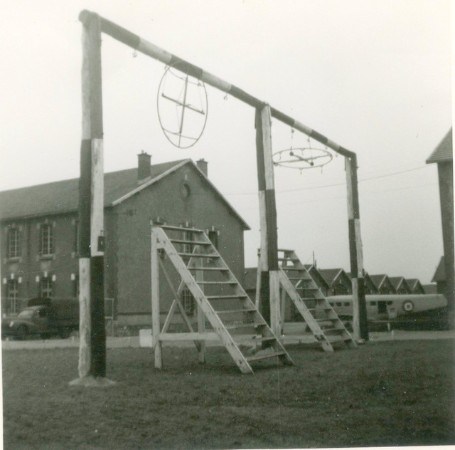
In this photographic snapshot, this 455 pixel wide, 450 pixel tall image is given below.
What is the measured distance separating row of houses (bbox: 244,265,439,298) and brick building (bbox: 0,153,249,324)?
18936 millimetres

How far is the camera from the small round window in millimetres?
20250

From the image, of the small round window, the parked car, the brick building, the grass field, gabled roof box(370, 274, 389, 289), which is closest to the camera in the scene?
the grass field

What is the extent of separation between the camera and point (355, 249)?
13.8 meters

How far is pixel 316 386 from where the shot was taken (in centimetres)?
681

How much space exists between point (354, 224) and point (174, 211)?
670 cm

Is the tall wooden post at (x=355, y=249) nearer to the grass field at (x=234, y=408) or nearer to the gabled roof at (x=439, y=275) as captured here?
the gabled roof at (x=439, y=275)

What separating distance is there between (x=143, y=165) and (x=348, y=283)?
114 feet

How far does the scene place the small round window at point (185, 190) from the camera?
20.2 meters

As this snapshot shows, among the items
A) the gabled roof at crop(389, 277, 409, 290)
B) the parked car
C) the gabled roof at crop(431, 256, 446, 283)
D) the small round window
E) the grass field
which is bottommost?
the grass field

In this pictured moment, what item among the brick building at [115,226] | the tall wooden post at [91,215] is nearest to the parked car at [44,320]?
the brick building at [115,226]

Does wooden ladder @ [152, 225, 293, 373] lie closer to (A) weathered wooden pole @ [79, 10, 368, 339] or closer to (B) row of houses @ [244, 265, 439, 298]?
(A) weathered wooden pole @ [79, 10, 368, 339]

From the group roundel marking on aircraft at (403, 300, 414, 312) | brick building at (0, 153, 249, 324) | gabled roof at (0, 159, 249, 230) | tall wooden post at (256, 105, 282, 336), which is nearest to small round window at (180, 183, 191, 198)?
brick building at (0, 153, 249, 324)

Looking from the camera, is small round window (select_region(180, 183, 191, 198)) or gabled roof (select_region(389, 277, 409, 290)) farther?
gabled roof (select_region(389, 277, 409, 290))

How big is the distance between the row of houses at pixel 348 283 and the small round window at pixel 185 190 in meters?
22.0
